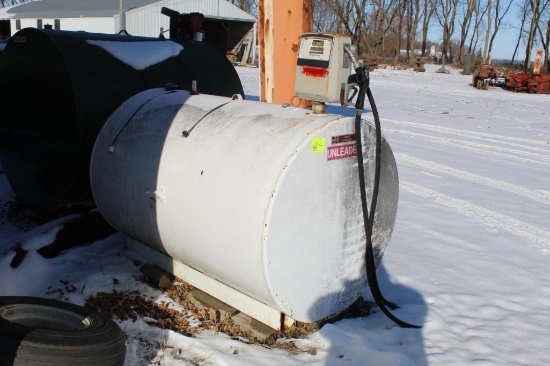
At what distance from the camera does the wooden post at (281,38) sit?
21.8 ft

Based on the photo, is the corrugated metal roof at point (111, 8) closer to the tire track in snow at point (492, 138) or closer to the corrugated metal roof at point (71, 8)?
the corrugated metal roof at point (71, 8)

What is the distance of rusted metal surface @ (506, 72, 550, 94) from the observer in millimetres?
23906

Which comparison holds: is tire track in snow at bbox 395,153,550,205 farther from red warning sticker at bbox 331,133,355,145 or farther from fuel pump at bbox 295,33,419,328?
red warning sticker at bbox 331,133,355,145

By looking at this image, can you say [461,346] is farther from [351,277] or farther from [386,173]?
[386,173]

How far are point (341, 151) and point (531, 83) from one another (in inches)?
895

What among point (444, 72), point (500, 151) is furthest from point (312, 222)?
point (444, 72)

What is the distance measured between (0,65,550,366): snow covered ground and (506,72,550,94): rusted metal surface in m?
16.0

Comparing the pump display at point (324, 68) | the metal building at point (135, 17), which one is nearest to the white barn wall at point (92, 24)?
the metal building at point (135, 17)

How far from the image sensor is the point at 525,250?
20.1 feet

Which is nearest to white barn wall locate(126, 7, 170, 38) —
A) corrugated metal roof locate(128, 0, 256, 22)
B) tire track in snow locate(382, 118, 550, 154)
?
corrugated metal roof locate(128, 0, 256, 22)

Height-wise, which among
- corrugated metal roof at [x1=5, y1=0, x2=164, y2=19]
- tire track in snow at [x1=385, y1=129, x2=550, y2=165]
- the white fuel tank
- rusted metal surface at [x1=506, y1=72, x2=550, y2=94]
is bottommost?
tire track in snow at [x1=385, y1=129, x2=550, y2=165]

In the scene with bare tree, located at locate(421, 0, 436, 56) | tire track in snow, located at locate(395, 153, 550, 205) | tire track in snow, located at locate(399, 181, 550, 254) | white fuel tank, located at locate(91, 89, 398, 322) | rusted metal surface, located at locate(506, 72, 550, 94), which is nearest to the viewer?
white fuel tank, located at locate(91, 89, 398, 322)

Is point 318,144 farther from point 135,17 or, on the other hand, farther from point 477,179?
point 135,17

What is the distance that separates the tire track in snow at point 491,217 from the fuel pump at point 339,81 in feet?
9.36
